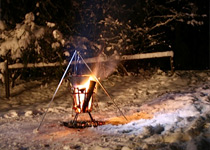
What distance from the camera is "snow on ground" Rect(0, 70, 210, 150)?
4.58 metres

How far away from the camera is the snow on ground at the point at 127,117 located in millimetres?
4585

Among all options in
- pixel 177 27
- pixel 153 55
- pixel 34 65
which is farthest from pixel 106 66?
pixel 177 27

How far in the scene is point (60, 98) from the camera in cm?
977

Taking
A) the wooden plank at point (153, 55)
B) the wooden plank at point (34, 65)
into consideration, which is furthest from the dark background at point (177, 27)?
the wooden plank at point (153, 55)

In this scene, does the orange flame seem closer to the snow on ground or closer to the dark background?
the snow on ground

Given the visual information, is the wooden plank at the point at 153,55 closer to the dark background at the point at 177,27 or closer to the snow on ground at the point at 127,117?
the snow on ground at the point at 127,117

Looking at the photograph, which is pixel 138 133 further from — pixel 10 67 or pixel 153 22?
pixel 153 22

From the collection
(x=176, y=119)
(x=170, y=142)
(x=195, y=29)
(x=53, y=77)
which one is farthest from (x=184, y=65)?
(x=170, y=142)

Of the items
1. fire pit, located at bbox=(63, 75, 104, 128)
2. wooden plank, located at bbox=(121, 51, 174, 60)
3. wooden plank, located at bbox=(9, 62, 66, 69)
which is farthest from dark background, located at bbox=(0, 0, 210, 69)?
fire pit, located at bbox=(63, 75, 104, 128)

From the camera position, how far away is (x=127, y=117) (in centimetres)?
665

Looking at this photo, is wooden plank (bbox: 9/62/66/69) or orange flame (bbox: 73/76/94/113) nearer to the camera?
orange flame (bbox: 73/76/94/113)

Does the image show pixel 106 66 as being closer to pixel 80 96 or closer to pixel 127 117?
pixel 127 117

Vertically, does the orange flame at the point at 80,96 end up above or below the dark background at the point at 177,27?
below

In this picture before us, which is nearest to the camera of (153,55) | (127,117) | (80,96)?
(80,96)
